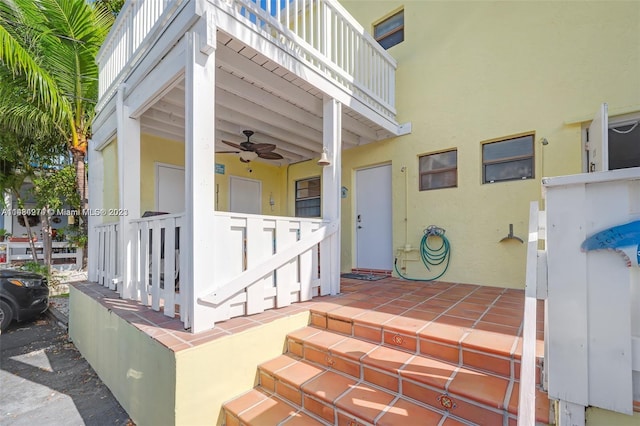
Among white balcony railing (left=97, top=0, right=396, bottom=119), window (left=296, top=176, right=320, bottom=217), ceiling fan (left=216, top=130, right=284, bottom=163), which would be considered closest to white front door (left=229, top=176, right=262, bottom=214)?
window (left=296, top=176, right=320, bottom=217)

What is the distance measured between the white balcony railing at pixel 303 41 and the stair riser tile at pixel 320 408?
304 cm

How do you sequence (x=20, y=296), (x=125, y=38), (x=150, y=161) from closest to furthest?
(x=125, y=38), (x=20, y=296), (x=150, y=161)

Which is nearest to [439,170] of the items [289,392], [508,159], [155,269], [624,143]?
[508,159]

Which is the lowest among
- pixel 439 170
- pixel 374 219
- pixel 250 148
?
pixel 374 219

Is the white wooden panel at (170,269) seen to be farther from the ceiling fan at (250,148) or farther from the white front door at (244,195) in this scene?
the white front door at (244,195)

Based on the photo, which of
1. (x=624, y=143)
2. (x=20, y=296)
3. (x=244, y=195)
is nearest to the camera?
Result: (x=624, y=143)

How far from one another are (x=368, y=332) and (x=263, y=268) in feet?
3.44

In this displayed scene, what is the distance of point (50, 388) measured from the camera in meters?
2.77

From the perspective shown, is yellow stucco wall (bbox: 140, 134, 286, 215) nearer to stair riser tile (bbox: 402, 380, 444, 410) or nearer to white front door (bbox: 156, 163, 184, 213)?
white front door (bbox: 156, 163, 184, 213)

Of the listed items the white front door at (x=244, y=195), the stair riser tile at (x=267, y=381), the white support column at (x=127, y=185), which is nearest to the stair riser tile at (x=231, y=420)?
the stair riser tile at (x=267, y=381)

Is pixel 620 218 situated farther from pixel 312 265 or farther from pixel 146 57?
pixel 146 57

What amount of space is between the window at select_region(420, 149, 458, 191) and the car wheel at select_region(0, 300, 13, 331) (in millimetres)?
6588

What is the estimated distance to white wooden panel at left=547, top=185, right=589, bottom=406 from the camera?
125 cm

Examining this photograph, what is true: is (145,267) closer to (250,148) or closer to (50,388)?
(50,388)
